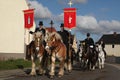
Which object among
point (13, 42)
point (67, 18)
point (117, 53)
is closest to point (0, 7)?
point (13, 42)

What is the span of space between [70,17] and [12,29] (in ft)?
46.0

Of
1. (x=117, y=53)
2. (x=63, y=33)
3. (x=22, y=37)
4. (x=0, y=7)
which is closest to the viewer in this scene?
(x=63, y=33)

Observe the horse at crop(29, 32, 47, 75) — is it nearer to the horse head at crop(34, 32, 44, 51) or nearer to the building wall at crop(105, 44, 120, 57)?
the horse head at crop(34, 32, 44, 51)

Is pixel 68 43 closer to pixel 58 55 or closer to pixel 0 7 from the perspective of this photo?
pixel 58 55

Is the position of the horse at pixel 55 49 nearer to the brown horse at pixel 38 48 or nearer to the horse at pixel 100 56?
the brown horse at pixel 38 48

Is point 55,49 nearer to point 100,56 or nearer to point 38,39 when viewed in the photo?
point 38,39

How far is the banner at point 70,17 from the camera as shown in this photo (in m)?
27.0

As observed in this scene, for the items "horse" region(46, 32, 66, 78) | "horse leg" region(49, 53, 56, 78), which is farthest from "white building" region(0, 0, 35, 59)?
"horse leg" region(49, 53, 56, 78)

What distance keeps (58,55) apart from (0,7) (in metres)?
21.4

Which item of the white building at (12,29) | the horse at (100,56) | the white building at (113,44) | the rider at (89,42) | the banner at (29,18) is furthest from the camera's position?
the white building at (113,44)

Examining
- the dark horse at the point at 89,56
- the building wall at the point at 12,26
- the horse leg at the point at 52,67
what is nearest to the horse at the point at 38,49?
the horse leg at the point at 52,67

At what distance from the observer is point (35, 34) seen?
62.3 ft

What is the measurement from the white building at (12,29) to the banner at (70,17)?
Answer: 10.1m

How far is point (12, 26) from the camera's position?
4138cm
